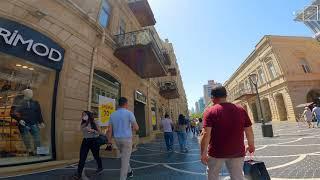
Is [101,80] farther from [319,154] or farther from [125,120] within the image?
[319,154]

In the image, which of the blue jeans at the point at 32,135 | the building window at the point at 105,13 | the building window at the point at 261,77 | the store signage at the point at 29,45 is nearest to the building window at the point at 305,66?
the building window at the point at 261,77

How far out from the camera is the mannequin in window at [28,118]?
23.5ft

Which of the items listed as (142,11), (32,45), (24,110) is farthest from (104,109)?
(142,11)

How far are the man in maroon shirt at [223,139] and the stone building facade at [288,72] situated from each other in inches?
1209

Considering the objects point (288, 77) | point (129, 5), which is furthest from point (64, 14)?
point (288, 77)

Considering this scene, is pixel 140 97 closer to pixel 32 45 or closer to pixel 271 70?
pixel 32 45

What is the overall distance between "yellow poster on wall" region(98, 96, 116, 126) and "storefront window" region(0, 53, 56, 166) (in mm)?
3184

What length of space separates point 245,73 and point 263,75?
28.7ft

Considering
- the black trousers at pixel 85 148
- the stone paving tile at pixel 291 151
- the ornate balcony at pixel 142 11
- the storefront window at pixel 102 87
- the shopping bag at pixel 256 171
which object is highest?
the ornate balcony at pixel 142 11

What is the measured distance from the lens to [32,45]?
726 centimetres

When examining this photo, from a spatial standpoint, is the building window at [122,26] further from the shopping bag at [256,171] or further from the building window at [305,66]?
the building window at [305,66]

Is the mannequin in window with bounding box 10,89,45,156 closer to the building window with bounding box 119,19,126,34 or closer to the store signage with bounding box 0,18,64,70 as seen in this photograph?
the store signage with bounding box 0,18,64,70

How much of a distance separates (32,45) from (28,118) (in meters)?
2.34

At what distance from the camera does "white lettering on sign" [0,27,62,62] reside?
6484 mm
